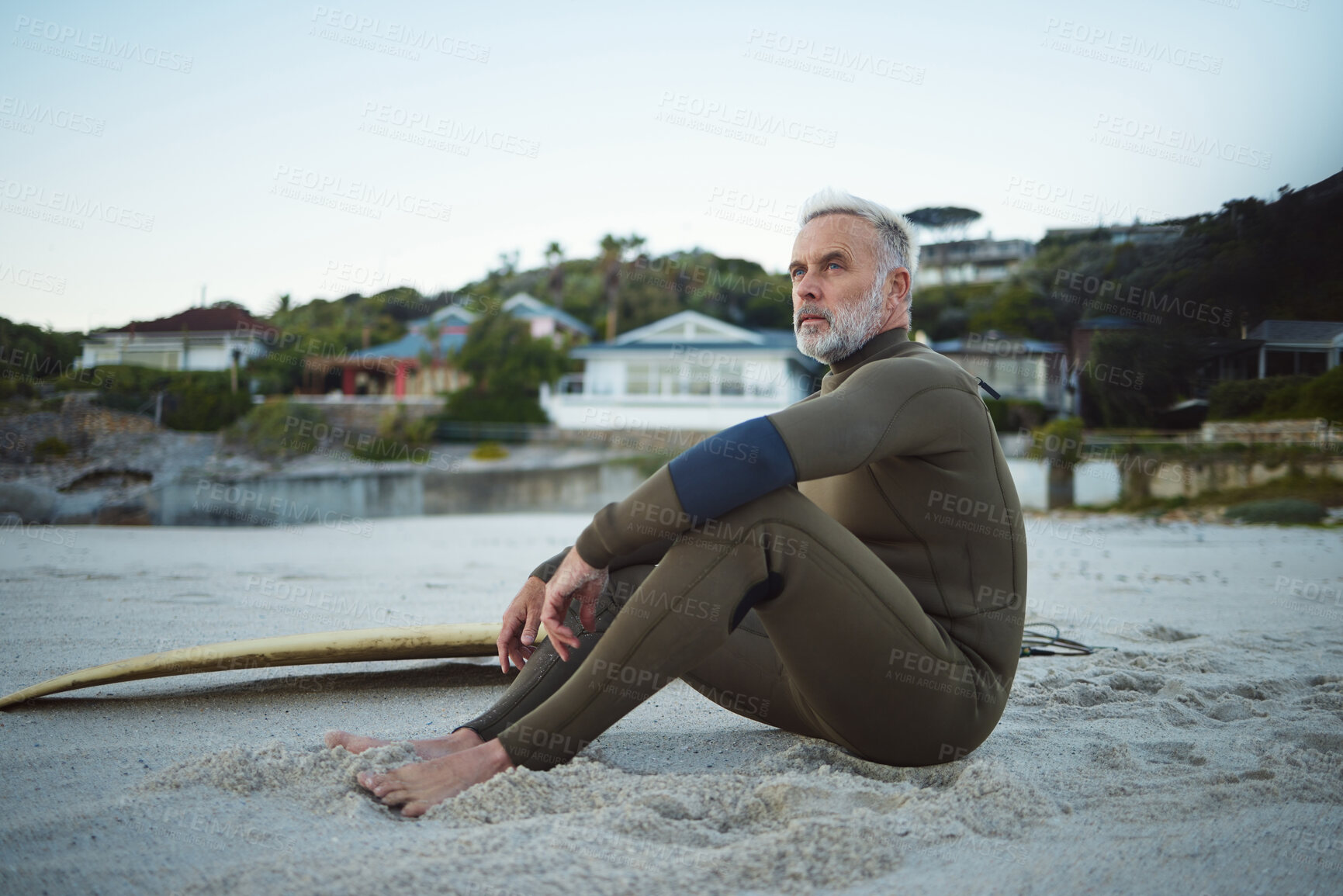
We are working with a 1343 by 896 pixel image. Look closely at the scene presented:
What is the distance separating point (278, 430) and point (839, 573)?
19.7 metres

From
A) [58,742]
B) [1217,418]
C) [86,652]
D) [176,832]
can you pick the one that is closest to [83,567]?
[86,652]

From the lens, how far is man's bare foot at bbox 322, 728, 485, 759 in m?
1.74

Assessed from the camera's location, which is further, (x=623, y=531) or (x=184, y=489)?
(x=184, y=489)

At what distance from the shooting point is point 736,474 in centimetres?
143

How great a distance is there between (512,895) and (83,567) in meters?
6.37

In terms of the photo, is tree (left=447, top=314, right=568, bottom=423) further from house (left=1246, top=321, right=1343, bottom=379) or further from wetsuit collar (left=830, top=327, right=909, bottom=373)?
wetsuit collar (left=830, top=327, right=909, bottom=373)

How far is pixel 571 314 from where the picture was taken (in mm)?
35500

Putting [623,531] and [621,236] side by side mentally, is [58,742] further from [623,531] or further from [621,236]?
[621,236]

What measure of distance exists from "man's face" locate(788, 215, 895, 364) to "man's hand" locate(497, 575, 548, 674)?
0.80m

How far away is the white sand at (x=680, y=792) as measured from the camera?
4.33ft

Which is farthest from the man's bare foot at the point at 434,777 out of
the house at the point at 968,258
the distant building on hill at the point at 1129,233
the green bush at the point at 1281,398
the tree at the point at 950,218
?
the tree at the point at 950,218

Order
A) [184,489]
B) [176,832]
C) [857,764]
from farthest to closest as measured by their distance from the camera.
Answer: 1. [184,489]
2. [857,764]
3. [176,832]

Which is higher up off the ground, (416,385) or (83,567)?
(416,385)

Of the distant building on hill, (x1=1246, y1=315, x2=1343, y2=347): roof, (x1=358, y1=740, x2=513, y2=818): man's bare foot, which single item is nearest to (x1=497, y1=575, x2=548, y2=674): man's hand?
(x1=358, y1=740, x2=513, y2=818): man's bare foot
